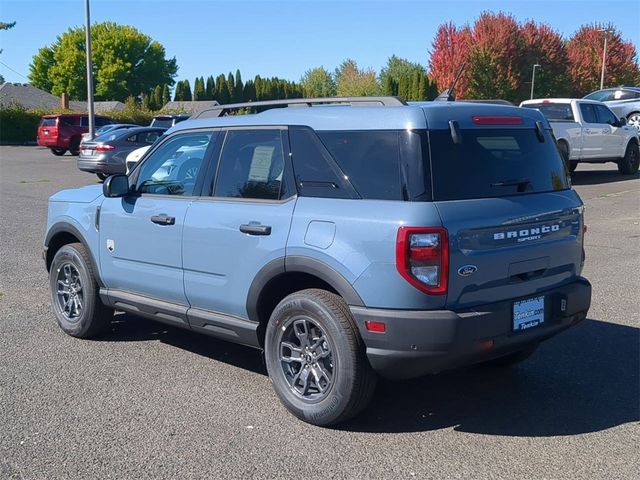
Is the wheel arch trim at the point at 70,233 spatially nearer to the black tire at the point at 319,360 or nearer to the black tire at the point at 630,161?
the black tire at the point at 319,360

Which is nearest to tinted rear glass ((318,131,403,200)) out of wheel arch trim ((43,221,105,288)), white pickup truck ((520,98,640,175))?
wheel arch trim ((43,221,105,288))

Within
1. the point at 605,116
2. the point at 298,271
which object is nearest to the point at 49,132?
the point at 605,116

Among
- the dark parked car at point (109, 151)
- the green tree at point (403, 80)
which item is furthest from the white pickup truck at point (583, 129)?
the green tree at point (403, 80)

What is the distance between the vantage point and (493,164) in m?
4.49

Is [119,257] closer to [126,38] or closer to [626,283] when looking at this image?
[626,283]

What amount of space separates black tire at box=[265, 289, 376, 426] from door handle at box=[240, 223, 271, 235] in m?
0.45

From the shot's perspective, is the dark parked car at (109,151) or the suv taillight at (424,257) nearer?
the suv taillight at (424,257)

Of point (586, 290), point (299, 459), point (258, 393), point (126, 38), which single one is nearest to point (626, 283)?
point (586, 290)

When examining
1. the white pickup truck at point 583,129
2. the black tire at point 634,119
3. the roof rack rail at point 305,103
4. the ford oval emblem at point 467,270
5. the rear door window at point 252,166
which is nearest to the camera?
the ford oval emblem at point 467,270

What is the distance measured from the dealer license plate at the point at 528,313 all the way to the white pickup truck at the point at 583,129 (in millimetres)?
13393

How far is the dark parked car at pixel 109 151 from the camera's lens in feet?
69.1

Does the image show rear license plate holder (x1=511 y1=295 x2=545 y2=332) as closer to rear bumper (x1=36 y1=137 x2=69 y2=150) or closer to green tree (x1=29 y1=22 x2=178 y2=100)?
rear bumper (x1=36 y1=137 x2=69 y2=150)

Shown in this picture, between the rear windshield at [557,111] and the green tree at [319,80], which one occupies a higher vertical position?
the green tree at [319,80]

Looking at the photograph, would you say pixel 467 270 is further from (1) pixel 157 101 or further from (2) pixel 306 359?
(1) pixel 157 101
